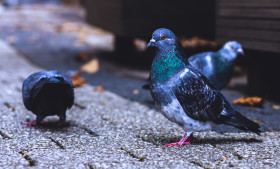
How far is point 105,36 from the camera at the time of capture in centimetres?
1164

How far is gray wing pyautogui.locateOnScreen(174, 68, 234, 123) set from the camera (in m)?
3.11

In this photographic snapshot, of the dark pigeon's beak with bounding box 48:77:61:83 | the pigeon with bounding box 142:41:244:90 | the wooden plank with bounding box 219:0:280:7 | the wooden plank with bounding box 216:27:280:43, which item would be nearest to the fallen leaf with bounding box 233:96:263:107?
the pigeon with bounding box 142:41:244:90

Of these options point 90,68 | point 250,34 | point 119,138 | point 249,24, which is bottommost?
point 90,68

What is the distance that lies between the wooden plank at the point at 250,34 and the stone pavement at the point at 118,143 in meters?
0.96

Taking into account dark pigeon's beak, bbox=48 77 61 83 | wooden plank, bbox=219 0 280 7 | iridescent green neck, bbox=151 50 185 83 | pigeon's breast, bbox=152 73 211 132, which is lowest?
pigeon's breast, bbox=152 73 211 132

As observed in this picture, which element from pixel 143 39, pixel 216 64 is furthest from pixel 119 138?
pixel 143 39

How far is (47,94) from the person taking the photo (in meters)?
3.60

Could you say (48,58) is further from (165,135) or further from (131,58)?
(165,135)

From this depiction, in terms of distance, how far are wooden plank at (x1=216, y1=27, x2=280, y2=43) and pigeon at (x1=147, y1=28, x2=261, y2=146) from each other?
2125 millimetres

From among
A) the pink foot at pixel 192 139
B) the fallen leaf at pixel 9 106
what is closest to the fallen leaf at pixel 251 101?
the pink foot at pixel 192 139

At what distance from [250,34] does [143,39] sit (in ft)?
8.19

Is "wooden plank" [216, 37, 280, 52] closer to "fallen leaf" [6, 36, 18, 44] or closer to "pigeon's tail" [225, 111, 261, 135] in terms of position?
"pigeon's tail" [225, 111, 261, 135]

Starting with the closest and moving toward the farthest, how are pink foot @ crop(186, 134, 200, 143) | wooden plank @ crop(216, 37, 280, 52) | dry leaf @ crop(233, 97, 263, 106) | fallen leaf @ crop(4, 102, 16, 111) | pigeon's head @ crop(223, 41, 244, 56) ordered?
pink foot @ crop(186, 134, 200, 143), fallen leaf @ crop(4, 102, 16, 111), pigeon's head @ crop(223, 41, 244, 56), dry leaf @ crop(233, 97, 263, 106), wooden plank @ crop(216, 37, 280, 52)

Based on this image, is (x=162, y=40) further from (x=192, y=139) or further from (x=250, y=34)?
(x=250, y=34)
